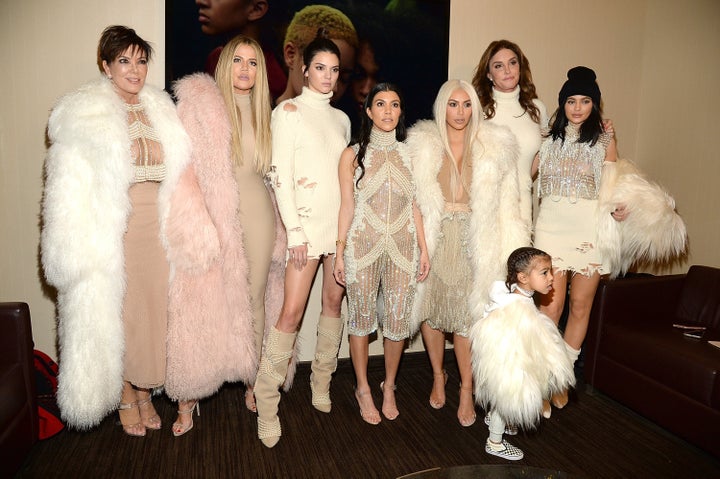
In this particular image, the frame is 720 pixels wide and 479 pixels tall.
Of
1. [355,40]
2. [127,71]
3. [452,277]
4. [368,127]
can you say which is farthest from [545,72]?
[127,71]

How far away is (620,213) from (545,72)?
1.34 m

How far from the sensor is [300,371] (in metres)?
3.43

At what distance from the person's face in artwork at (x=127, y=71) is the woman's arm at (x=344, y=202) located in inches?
39.4

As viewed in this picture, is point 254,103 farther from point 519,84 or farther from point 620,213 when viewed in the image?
point 620,213

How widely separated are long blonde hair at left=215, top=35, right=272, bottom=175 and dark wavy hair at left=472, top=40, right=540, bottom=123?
1228mm

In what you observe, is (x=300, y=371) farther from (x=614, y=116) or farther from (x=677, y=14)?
(x=677, y=14)

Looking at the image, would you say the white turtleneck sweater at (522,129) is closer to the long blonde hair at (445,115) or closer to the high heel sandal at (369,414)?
the long blonde hair at (445,115)

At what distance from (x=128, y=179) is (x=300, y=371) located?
1694mm

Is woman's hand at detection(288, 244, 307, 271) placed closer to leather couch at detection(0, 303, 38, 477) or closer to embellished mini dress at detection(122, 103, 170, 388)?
embellished mini dress at detection(122, 103, 170, 388)

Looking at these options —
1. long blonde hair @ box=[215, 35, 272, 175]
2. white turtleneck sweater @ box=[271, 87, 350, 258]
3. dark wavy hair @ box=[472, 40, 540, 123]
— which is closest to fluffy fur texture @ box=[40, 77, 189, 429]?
long blonde hair @ box=[215, 35, 272, 175]

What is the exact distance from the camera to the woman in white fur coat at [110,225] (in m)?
2.26

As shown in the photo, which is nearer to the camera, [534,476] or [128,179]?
[534,476]

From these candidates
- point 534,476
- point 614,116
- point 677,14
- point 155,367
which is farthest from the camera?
point 614,116

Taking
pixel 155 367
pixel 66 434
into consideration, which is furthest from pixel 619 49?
pixel 66 434
